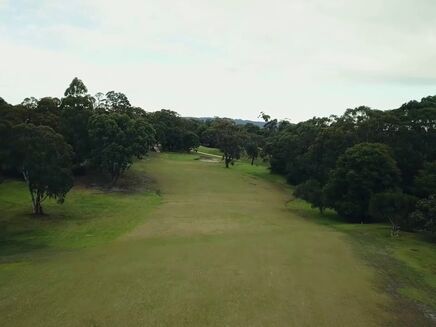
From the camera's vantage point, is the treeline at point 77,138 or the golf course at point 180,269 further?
the treeline at point 77,138

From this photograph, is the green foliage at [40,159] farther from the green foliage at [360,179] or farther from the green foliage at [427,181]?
the green foliage at [427,181]

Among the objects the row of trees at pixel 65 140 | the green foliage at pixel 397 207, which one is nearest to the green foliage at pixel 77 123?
the row of trees at pixel 65 140

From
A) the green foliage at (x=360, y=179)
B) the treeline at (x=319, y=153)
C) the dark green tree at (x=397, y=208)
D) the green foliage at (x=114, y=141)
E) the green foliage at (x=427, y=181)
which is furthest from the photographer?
the green foliage at (x=114, y=141)

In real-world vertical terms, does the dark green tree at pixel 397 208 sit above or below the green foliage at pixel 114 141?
below

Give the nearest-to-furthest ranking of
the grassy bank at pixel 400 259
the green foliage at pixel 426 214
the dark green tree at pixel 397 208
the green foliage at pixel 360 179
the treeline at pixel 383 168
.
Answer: the grassy bank at pixel 400 259, the green foliage at pixel 426 214, the dark green tree at pixel 397 208, the treeline at pixel 383 168, the green foliage at pixel 360 179

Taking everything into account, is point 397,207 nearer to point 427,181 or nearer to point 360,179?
point 427,181

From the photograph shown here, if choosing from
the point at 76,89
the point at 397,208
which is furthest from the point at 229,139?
the point at 397,208

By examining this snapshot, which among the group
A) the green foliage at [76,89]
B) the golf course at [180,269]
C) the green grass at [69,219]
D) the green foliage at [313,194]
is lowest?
the green grass at [69,219]

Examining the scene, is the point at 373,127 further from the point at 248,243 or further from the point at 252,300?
the point at 252,300

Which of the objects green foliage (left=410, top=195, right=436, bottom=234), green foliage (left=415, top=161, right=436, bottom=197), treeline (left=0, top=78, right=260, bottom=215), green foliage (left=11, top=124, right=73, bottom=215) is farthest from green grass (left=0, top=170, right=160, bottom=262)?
green foliage (left=415, top=161, right=436, bottom=197)
